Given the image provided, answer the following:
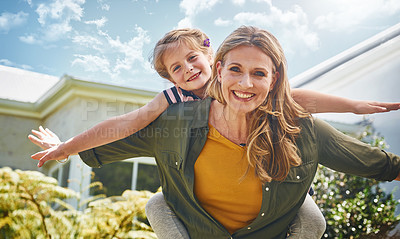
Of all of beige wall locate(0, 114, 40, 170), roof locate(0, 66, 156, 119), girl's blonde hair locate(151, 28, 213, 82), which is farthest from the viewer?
beige wall locate(0, 114, 40, 170)

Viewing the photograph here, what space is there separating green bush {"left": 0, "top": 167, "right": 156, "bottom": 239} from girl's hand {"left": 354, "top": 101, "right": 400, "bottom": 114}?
279 cm

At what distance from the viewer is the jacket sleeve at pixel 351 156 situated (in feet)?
5.58

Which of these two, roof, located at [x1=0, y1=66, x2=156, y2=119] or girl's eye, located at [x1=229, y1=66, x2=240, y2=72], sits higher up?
roof, located at [x1=0, y1=66, x2=156, y2=119]

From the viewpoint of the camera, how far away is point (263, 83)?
1.52m

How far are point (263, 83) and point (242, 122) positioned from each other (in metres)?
0.23

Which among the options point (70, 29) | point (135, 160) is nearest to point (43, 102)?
point (135, 160)

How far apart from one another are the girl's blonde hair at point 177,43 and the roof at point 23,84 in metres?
3.95

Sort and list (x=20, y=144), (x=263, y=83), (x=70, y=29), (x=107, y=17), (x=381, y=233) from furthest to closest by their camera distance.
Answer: (x=20, y=144) < (x=70, y=29) < (x=107, y=17) < (x=381, y=233) < (x=263, y=83)

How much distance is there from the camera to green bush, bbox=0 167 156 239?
13.2 ft

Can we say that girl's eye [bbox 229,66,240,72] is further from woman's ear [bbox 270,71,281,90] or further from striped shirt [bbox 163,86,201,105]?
striped shirt [bbox 163,86,201,105]

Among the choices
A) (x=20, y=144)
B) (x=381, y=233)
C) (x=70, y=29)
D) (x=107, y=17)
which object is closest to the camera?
(x=381, y=233)

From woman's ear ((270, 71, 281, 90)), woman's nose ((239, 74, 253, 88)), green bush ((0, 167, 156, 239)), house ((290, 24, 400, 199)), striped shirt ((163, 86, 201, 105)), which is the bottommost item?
green bush ((0, 167, 156, 239))

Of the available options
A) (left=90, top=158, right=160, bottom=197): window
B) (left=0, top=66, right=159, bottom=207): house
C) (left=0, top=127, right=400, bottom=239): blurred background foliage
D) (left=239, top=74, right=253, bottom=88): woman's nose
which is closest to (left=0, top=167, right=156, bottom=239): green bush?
(left=0, top=127, right=400, bottom=239): blurred background foliage

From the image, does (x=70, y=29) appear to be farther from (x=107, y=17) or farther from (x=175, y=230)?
(x=175, y=230)
